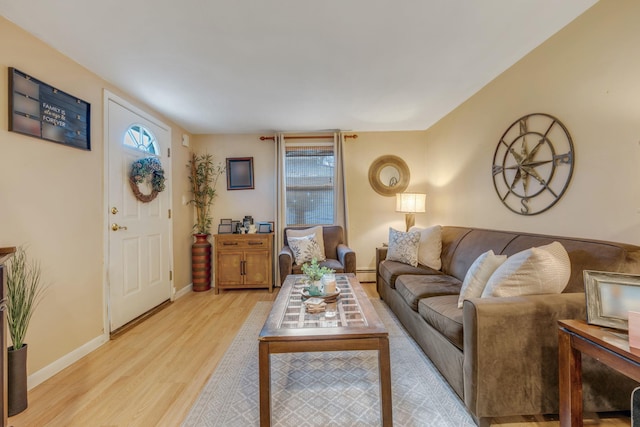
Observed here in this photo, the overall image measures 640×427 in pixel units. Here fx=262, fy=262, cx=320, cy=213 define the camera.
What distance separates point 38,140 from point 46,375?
62.0 inches

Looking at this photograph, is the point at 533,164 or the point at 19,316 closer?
the point at 19,316

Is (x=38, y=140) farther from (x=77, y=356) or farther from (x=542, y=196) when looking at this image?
(x=542, y=196)

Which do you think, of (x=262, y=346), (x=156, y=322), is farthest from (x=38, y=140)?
(x=262, y=346)

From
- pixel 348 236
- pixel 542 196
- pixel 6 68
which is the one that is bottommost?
pixel 348 236

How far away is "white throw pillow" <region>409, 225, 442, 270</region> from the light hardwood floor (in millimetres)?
1523

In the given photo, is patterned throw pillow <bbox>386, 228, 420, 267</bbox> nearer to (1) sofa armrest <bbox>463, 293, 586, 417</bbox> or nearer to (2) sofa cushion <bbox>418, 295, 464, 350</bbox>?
(2) sofa cushion <bbox>418, 295, 464, 350</bbox>

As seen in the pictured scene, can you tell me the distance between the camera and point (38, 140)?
1.76m

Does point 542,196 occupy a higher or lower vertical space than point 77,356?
higher

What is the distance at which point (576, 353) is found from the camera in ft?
3.69

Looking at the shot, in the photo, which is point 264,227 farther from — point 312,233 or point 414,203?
point 414,203

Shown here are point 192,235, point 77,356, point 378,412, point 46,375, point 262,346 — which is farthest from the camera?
point 192,235

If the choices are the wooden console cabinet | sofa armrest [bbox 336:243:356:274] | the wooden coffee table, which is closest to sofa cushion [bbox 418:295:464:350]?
the wooden coffee table

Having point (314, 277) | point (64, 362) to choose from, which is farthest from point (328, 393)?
point (64, 362)

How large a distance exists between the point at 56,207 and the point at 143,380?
1.36m
